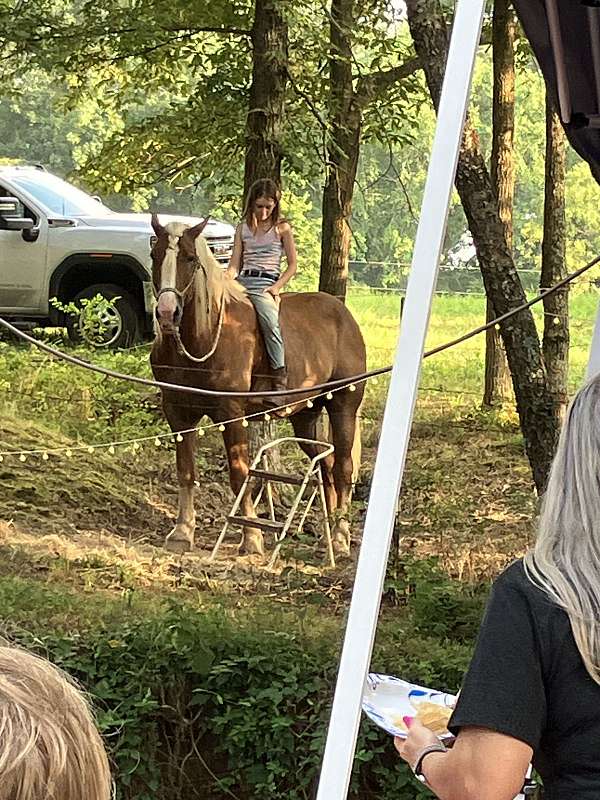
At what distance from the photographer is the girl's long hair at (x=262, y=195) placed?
3.03 metres

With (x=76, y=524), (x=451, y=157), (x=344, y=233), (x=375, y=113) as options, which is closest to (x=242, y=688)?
(x=76, y=524)

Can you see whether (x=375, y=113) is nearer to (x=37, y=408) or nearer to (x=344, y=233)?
(x=344, y=233)

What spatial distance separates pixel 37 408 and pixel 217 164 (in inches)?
33.7

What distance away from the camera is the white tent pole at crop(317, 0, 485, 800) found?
1.03 meters

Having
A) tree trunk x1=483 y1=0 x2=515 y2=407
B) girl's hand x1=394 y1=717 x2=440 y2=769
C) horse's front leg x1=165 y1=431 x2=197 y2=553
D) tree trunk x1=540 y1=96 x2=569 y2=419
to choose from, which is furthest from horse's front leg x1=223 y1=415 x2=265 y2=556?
girl's hand x1=394 y1=717 x2=440 y2=769


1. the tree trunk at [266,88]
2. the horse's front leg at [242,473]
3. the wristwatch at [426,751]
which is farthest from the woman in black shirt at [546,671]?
the tree trunk at [266,88]

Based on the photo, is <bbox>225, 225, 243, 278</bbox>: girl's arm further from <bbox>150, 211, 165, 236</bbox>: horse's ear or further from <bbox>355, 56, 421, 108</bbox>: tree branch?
<bbox>355, 56, 421, 108</bbox>: tree branch

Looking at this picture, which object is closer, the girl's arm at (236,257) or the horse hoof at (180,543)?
the girl's arm at (236,257)

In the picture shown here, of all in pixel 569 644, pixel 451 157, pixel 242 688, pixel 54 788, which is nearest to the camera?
pixel 54 788

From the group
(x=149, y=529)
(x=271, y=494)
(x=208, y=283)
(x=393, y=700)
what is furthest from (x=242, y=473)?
(x=393, y=700)

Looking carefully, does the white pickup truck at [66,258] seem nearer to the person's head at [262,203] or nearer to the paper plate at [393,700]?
the person's head at [262,203]

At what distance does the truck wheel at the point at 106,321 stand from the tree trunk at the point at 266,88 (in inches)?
20.1

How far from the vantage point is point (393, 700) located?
1.65 meters

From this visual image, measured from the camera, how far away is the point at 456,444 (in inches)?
131
